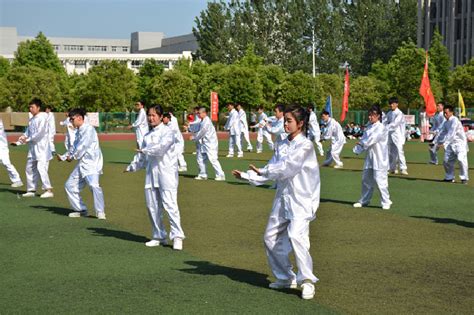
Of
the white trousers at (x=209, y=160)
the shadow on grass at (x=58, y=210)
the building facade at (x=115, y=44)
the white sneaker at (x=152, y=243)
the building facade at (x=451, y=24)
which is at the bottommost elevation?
the shadow on grass at (x=58, y=210)

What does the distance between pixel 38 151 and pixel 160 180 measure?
22.7 feet

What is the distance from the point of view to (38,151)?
55.4 ft

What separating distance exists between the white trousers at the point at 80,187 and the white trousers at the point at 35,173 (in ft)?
10.5

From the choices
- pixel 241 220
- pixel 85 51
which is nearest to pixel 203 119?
pixel 241 220

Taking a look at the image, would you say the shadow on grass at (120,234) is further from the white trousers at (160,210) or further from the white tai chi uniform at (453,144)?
the white tai chi uniform at (453,144)

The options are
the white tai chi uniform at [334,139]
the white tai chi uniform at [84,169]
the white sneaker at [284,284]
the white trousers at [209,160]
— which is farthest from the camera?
the white tai chi uniform at [334,139]

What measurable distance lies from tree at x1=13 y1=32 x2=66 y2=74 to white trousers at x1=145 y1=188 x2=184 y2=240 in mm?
65653

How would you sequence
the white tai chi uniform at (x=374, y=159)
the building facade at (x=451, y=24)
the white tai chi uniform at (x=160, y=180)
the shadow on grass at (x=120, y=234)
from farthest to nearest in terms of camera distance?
the building facade at (x=451, y=24)
the white tai chi uniform at (x=374, y=159)
the shadow on grass at (x=120, y=234)
the white tai chi uniform at (x=160, y=180)

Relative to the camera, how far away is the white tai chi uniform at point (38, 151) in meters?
16.7

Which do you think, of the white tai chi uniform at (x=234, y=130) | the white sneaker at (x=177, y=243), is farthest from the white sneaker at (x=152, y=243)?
the white tai chi uniform at (x=234, y=130)

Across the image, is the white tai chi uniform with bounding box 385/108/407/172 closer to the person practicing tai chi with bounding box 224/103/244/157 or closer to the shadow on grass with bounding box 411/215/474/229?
the person practicing tai chi with bounding box 224/103/244/157

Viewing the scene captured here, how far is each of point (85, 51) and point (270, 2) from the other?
3065 inches

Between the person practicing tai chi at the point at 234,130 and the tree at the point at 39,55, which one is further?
the tree at the point at 39,55

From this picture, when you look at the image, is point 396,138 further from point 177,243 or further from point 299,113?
point 299,113
